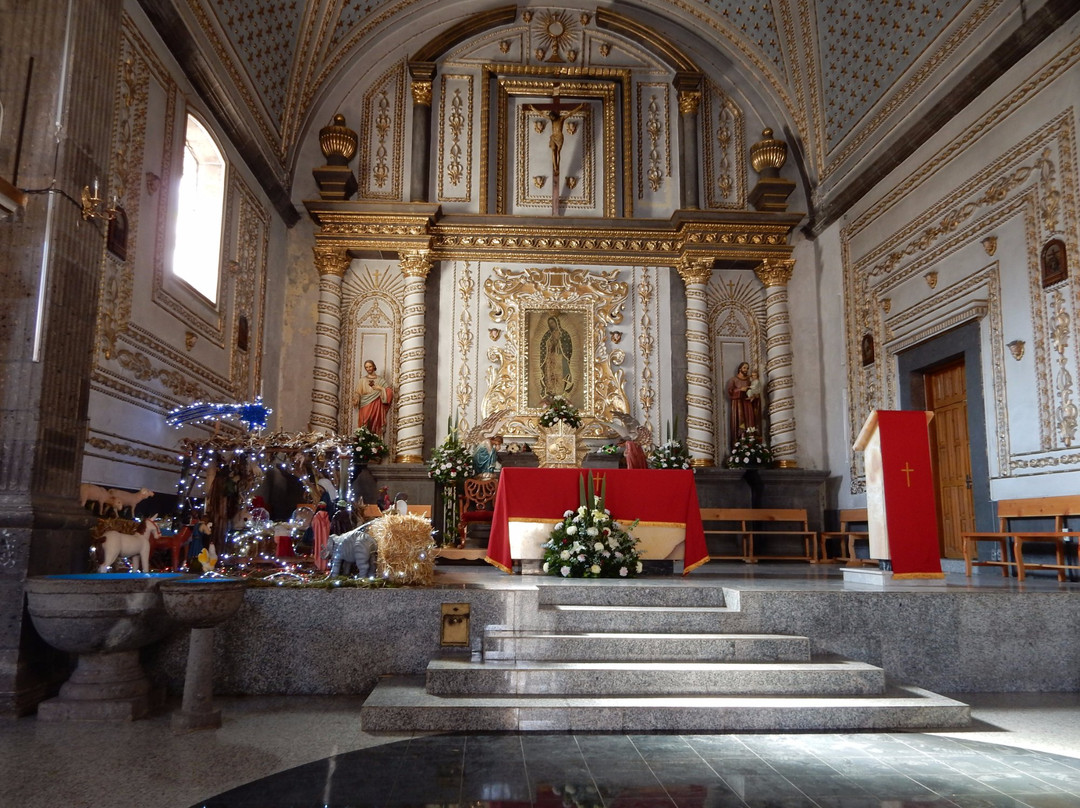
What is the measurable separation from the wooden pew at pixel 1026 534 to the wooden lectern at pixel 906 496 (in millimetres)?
1293

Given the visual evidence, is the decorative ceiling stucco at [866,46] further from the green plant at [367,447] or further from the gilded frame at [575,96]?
the green plant at [367,447]

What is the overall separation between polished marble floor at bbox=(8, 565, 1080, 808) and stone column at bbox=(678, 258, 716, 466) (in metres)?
7.86

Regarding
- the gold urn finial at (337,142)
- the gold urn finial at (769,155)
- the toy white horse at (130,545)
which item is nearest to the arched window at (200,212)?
the gold urn finial at (337,142)

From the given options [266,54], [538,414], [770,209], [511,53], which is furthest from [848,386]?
[266,54]

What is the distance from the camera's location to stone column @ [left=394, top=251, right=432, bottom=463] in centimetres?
1217

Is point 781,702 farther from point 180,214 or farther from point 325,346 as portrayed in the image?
point 325,346

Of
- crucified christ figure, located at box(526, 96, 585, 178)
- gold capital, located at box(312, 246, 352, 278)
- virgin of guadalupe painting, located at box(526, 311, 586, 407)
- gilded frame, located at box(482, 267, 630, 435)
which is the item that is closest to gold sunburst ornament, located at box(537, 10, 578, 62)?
crucified christ figure, located at box(526, 96, 585, 178)

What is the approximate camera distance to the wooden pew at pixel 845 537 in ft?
35.4

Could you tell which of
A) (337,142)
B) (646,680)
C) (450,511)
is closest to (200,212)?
(337,142)

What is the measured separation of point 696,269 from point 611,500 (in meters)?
6.40

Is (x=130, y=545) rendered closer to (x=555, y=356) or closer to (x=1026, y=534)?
(x=1026, y=534)

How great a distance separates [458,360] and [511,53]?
555 centimetres

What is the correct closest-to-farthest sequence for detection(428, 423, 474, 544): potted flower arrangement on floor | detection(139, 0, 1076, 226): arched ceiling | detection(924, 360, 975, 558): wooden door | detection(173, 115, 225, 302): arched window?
detection(139, 0, 1076, 226): arched ceiling, detection(173, 115, 225, 302): arched window, detection(924, 360, 975, 558): wooden door, detection(428, 423, 474, 544): potted flower arrangement on floor

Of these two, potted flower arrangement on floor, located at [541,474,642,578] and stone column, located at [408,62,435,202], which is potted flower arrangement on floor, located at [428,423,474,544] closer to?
potted flower arrangement on floor, located at [541,474,642,578]
